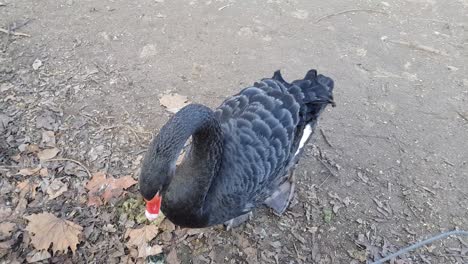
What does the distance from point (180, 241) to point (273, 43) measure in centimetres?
217

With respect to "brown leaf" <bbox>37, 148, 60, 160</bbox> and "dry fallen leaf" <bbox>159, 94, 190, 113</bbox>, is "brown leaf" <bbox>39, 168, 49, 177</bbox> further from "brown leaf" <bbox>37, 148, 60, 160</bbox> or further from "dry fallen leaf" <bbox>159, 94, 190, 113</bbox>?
"dry fallen leaf" <bbox>159, 94, 190, 113</bbox>

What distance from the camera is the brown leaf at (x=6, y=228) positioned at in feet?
9.16

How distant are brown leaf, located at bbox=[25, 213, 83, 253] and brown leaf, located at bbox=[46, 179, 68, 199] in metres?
0.20

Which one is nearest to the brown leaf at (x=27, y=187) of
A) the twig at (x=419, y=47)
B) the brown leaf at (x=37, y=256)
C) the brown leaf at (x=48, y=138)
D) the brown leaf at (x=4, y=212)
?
the brown leaf at (x=4, y=212)

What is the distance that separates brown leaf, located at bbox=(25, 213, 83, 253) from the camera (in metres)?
2.72

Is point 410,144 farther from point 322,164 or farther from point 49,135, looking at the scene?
point 49,135

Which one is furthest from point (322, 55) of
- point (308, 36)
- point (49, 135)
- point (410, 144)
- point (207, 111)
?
point (49, 135)

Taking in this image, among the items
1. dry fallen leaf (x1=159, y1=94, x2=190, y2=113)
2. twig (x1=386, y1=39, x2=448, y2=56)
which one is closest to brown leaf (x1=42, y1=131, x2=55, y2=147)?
dry fallen leaf (x1=159, y1=94, x2=190, y2=113)

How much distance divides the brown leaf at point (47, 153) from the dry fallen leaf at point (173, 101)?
0.88 meters

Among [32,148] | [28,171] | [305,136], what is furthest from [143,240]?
[305,136]

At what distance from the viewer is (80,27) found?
13.9 feet

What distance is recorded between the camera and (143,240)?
2859 mm

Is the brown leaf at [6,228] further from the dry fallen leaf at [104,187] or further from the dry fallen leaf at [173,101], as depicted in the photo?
the dry fallen leaf at [173,101]

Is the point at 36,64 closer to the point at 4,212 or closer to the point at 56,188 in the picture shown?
the point at 56,188
